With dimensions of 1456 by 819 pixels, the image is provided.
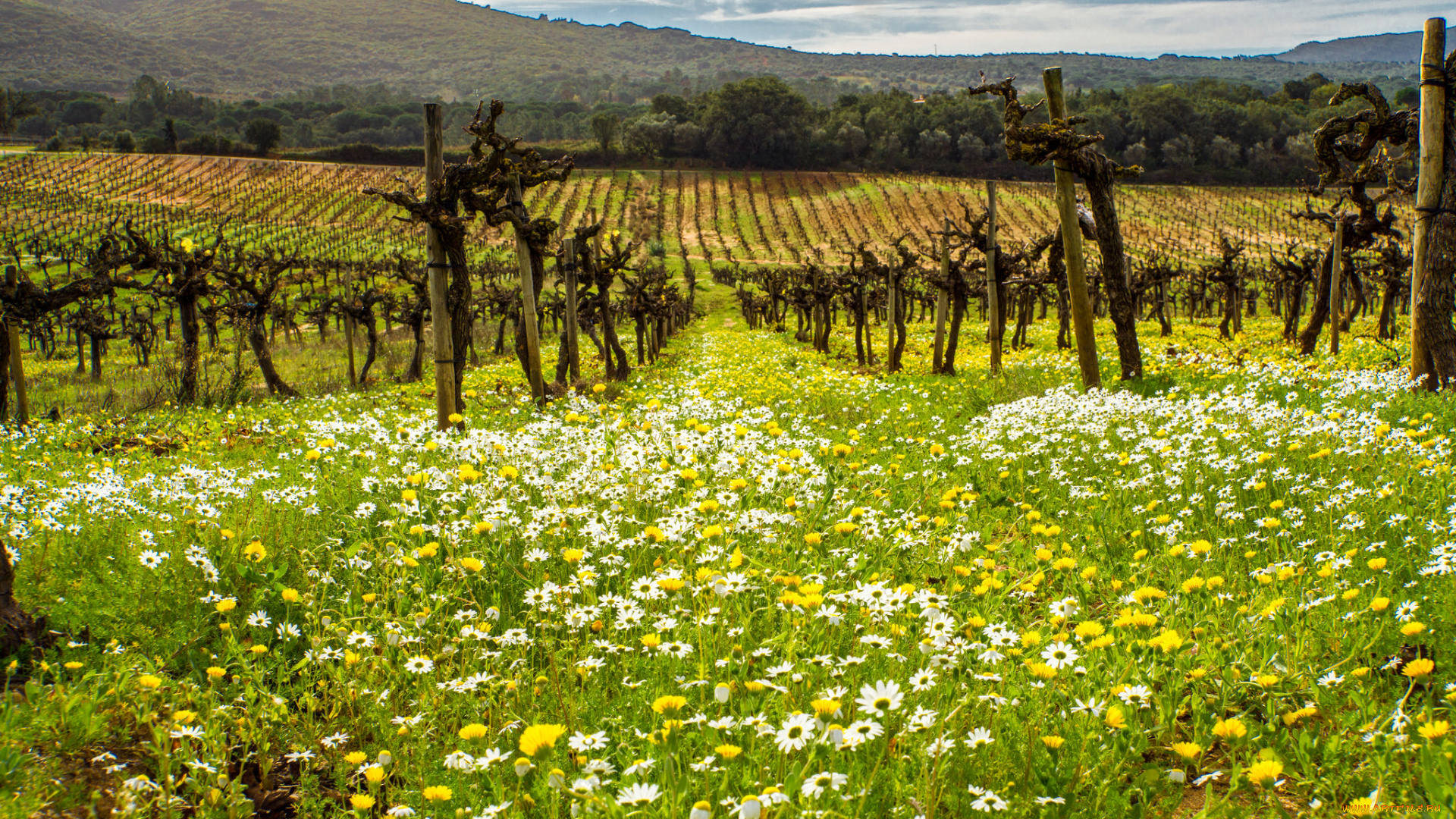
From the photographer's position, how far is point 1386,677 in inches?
129

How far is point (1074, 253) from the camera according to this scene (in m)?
10.7

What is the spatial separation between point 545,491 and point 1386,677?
4.34 m

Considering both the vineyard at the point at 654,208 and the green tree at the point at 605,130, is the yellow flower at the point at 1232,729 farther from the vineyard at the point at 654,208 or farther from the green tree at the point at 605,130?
the green tree at the point at 605,130

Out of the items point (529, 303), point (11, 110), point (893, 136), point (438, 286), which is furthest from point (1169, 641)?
point (11, 110)

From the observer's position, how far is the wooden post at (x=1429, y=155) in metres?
8.05

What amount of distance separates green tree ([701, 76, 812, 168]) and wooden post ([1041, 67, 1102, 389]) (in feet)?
460

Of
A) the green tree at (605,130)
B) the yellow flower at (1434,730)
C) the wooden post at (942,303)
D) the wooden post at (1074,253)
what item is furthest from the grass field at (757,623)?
the green tree at (605,130)

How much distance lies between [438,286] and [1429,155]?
1094 centimetres

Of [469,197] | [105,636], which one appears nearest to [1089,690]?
[105,636]

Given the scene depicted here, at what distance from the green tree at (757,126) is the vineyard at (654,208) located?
8324 mm

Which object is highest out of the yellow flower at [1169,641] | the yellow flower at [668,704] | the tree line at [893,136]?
the tree line at [893,136]

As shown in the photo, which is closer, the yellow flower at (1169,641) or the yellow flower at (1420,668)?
the yellow flower at (1420,668)

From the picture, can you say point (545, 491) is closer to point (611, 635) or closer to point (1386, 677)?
point (611, 635)

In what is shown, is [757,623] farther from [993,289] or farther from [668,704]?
[993,289]
